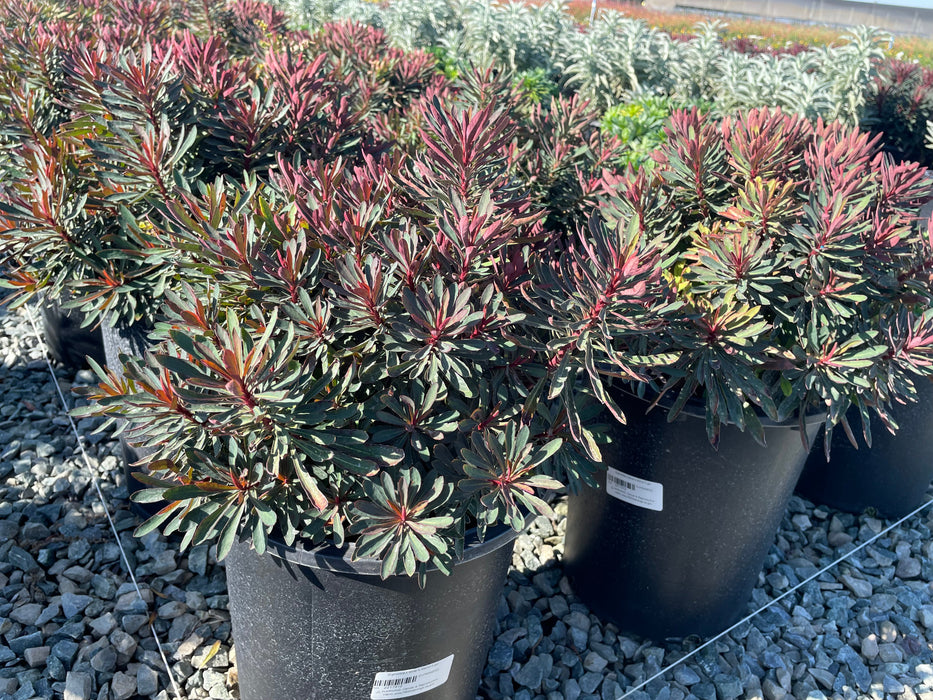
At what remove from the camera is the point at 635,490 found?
216 cm

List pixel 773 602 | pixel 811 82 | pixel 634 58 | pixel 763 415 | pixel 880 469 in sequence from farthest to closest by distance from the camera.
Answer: pixel 634 58, pixel 811 82, pixel 880 469, pixel 773 602, pixel 763 415

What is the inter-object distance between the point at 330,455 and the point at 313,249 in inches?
16.7

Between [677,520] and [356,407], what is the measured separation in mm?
1173

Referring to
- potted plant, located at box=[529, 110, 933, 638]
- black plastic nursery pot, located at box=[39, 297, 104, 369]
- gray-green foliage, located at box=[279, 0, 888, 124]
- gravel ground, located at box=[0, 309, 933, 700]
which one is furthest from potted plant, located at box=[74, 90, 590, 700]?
gray-green foliage, located at box=[279, 0, 888, 124]

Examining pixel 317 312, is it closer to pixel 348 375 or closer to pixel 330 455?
pixel 348 375

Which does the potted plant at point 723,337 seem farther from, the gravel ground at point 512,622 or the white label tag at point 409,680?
the white label tag at point 409,680

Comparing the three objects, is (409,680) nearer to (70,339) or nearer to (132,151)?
(132,151)

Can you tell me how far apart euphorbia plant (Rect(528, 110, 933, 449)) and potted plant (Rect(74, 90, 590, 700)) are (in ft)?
0.61

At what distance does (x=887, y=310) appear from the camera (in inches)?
77.1

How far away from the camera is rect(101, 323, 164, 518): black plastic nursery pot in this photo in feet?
7.19

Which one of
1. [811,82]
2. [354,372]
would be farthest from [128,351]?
[811,82]

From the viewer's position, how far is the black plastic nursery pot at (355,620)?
1530 mm

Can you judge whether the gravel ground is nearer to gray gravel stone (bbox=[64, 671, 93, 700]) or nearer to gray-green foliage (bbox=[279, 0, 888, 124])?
gray gravel stone (bbox=[64, 671, 93, 700])

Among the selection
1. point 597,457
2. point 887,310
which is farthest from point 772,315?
point 597,457
